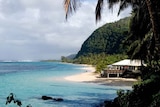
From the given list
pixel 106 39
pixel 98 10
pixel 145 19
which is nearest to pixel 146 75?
pixel 145 19

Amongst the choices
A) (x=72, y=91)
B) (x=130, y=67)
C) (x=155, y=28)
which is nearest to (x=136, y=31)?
(x=72, y=91)

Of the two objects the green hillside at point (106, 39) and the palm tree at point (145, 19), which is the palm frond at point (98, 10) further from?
the green hillside at point (106, 39)

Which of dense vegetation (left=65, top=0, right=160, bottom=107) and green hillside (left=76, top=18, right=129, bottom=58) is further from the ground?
green hillside (left=76, top=18, right=129, bottom=58)

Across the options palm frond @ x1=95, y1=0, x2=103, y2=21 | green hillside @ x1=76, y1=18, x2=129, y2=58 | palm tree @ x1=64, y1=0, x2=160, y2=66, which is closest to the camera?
palm tree @ x1=64, y1=0, x2=160, y2=66

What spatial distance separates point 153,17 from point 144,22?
9145 millimetres

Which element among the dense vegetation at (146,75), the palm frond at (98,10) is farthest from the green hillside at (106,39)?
the palm frond at (98,10)

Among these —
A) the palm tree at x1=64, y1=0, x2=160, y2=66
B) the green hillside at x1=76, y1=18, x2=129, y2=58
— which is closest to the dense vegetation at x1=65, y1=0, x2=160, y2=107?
the palm tree at x1=64, y1=0, x2=160, y2=66

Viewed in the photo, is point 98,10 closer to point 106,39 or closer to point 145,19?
point 145,19

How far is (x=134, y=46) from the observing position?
18250 mm

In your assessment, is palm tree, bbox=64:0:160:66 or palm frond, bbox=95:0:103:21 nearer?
palm tree, bbox=64:0:160:66

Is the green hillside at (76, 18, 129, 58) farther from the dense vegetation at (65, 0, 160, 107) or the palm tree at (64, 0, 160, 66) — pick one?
the dense vegetation at (65, 0, 160, 107)

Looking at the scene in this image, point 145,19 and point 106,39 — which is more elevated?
point 106,39

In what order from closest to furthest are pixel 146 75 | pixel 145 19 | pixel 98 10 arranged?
1. pixel 98 10
2. pixel 146 75
3. pixel 145 19

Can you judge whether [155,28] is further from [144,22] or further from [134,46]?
[134,46]
